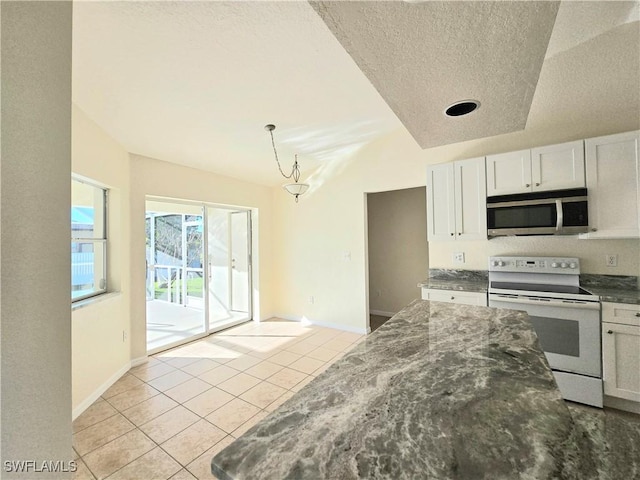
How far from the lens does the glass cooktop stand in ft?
7.87

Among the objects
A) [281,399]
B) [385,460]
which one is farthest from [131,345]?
[385,460]

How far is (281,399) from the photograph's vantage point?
8.14 ft

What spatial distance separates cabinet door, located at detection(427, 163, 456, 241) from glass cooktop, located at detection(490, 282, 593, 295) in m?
0.70

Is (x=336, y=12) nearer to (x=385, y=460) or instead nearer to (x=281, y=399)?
(x=385, y=460)

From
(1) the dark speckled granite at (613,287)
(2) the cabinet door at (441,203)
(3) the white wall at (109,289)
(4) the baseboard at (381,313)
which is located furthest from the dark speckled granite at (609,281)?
(3) the white wall at (109,289)

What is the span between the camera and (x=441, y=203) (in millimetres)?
3150

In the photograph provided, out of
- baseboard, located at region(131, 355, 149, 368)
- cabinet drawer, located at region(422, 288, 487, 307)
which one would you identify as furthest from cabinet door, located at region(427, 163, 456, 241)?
baseboard, located at region(131, 355, 149, 368)

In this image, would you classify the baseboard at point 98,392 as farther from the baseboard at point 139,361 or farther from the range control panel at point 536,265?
the range control panel at point 536,265

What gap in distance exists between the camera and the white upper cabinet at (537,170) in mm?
2447

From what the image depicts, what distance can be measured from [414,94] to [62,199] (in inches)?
66.2

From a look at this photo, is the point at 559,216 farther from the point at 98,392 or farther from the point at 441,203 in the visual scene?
the point at 98,392

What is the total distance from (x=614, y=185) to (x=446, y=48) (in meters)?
2.40

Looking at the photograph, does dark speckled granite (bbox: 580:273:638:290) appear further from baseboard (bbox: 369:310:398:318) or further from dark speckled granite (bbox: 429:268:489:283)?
baseboard (bbox: 369:310:398:318)

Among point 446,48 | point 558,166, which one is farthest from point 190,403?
point 558,166
